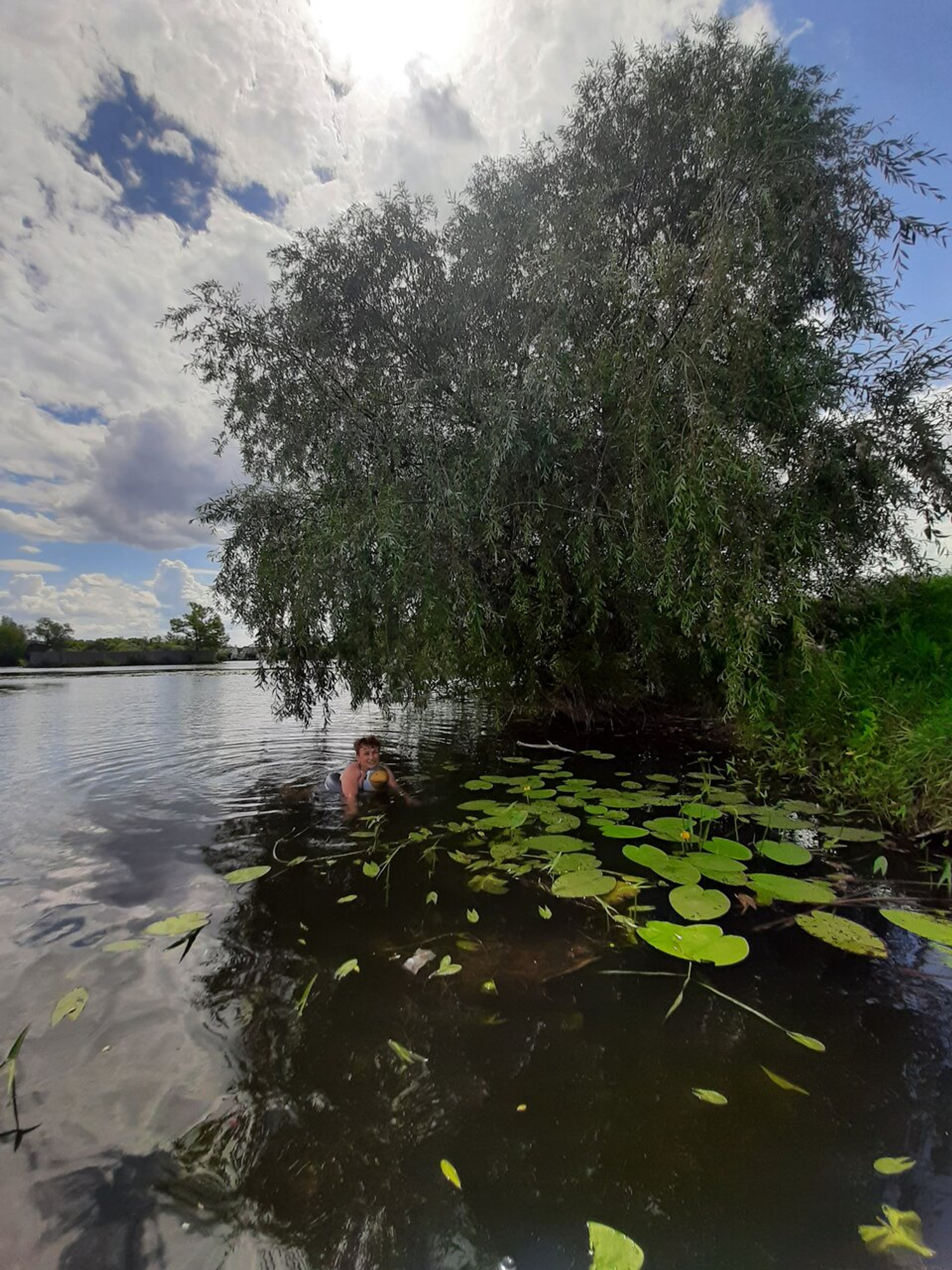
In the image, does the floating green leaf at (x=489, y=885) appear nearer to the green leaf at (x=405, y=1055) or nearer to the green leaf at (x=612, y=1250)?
the green leaf at (x=405, y=1055)

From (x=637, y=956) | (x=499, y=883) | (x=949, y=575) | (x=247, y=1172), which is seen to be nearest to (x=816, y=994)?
(x=637, y=956)

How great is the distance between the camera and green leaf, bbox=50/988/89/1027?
2178mm

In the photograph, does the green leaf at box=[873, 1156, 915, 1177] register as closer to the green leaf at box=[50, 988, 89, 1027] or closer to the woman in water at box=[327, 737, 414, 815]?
the green leaf at box=[50, 988, 89, 1027]

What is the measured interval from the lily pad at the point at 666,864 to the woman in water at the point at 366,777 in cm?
260

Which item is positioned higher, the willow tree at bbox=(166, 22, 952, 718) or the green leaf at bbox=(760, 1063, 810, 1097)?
the willow tree at bbox=(166, 22, 952, 718)

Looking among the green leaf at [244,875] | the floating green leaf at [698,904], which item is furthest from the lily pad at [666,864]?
the green leaf at [244,875]

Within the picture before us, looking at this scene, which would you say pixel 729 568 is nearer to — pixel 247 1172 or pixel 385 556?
pixel 385 556

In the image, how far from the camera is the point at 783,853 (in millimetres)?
3428

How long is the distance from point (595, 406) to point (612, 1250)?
244 inches

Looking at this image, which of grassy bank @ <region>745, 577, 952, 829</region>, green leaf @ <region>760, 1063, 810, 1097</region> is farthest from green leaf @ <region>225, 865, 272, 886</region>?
grassy bank @ <region>745, 577, 952, 829</region>

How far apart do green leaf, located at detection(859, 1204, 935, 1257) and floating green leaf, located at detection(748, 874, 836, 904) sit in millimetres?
1618

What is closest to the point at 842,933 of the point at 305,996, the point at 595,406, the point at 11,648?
the point at 305,996

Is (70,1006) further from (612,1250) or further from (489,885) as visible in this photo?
(612,1250)

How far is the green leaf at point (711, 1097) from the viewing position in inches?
67.6
